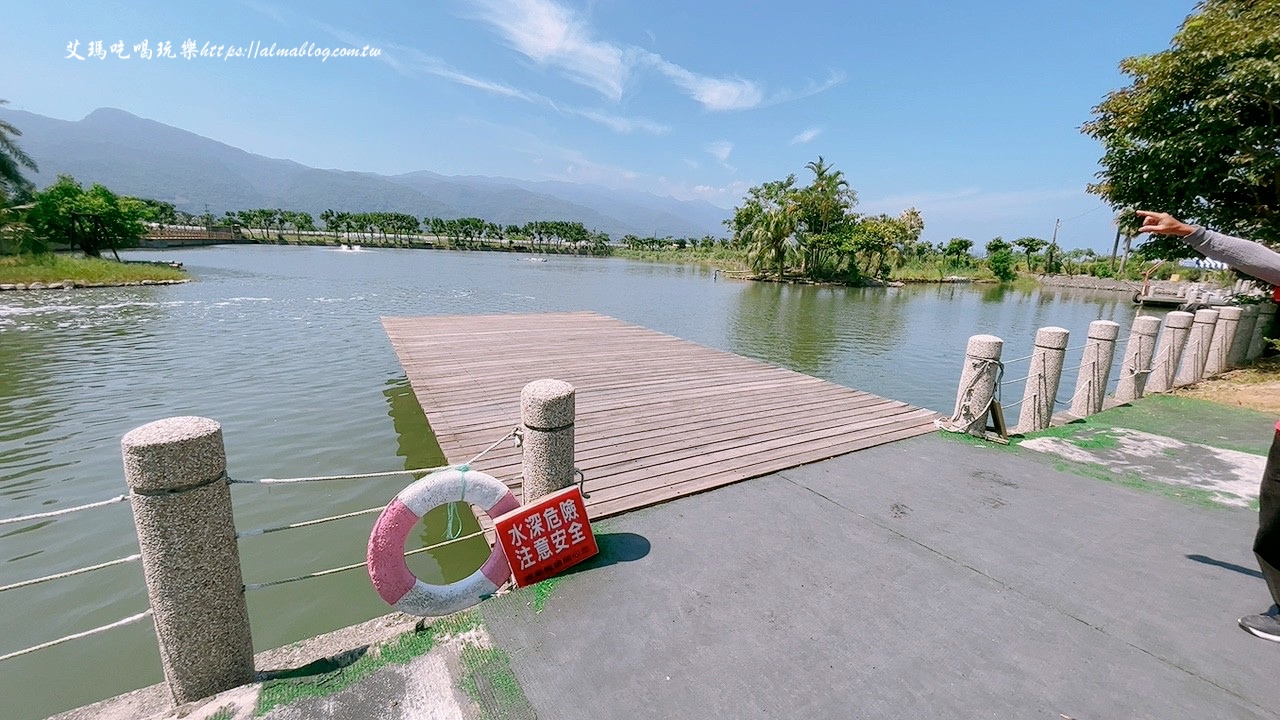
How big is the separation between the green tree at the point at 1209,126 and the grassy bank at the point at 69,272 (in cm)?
3698

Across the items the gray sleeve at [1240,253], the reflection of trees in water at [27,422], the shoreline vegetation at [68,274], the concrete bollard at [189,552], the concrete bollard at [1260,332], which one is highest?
the gray sleeve at [1240,253]

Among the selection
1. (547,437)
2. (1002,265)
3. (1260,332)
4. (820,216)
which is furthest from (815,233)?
(547,437)

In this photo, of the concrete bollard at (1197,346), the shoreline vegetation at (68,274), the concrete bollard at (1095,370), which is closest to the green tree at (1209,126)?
the concrete bollard at (1197,346)

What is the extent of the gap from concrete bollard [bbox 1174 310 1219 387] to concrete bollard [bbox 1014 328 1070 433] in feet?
17.0

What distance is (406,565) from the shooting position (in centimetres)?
288

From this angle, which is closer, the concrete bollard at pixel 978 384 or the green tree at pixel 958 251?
the concrete bollard at pixel 978 384

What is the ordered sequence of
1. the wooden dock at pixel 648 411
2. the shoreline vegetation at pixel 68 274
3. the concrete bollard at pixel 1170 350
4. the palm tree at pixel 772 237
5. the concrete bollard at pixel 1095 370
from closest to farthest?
the wooden dock at pixel 648 411, the concrete bollard at pixel 1095 370, the concrete bollard at pixel 1170 350, the shoreline vegetation at pixel 68 274, the palm tree at pixel 772 237

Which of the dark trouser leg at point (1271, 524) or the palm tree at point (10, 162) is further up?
the palm tree at point (10, 162)

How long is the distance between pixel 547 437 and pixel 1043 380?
231 inches

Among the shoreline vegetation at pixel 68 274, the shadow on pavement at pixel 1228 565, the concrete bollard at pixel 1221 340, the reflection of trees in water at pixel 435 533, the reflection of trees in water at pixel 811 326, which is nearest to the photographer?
the shadow on pavement at pixel 1228 565

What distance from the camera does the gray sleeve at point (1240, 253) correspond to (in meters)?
2.34

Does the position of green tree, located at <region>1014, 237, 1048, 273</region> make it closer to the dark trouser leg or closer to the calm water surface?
the calm water surface

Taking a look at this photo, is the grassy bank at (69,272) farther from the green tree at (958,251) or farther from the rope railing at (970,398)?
the green tree at (958,251)

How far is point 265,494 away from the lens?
5.90m
